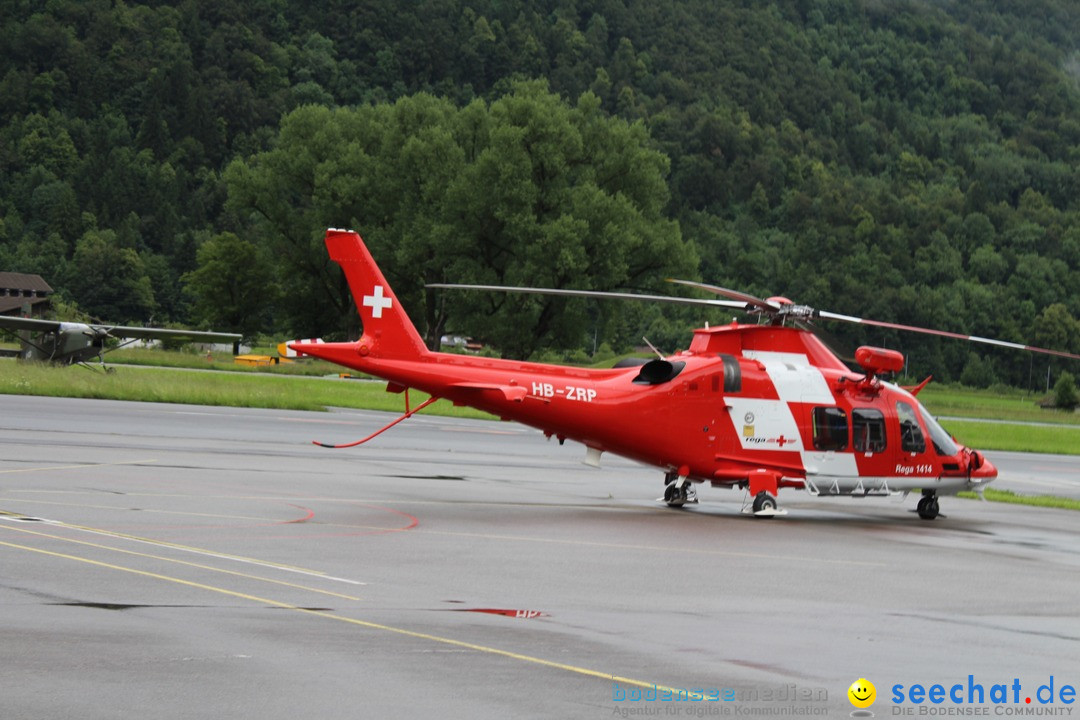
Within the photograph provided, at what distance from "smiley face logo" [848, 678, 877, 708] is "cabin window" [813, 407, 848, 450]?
38.1ft

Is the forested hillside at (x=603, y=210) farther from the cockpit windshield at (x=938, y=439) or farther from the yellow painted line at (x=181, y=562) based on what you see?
the yellow painted line at (x=181, y=562)

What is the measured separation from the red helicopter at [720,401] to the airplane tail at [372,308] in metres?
0.02

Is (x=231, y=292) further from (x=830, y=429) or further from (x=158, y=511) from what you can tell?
(x=158, y=511)

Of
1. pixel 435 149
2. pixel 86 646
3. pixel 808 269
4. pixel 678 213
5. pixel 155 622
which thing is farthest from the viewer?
pixel 678 213

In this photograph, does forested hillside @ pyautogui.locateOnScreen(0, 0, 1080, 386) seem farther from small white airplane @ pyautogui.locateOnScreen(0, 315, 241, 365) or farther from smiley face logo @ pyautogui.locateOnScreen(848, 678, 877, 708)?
smiley face logo @ pyautogui.locateOnScreen(848, 678, 877, 708)

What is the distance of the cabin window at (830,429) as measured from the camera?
20.3 m

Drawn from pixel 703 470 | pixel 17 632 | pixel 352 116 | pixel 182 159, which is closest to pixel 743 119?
pixel 182 159

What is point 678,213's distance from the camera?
520ft

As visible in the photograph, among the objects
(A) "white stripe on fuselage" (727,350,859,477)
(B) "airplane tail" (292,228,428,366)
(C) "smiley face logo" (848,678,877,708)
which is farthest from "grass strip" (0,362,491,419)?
(C) "smiley face logo" (848,678,877,708)

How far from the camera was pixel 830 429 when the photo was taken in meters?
20.4

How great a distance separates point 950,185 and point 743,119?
28811 mm

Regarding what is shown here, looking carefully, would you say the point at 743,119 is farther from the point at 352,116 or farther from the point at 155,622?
the point at 155,622

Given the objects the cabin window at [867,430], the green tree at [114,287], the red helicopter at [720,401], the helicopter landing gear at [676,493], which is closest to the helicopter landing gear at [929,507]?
the red helicopter at [720,401]

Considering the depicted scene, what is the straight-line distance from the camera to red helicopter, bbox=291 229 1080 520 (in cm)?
1902
